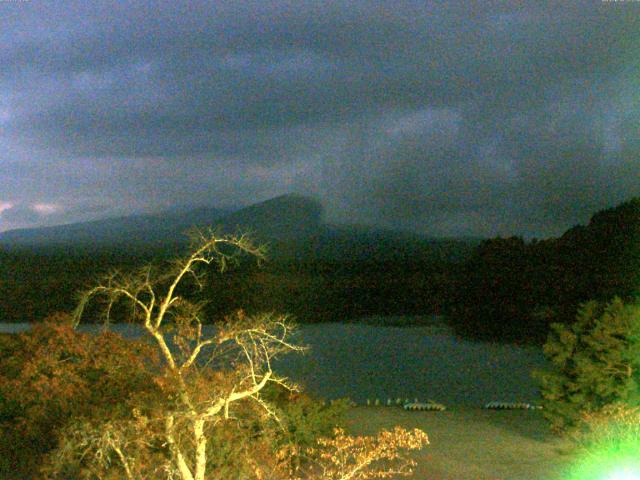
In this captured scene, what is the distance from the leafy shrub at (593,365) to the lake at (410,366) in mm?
6309

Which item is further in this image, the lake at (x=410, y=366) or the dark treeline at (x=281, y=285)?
the dark treeline at (x=281, y=285)

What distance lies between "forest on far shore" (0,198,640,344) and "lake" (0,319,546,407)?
4060mm

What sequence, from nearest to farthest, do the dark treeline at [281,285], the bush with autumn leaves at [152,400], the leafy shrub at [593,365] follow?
the bush with autumn leaves at [152,400], the leafy shrub at [593,365], the dark treeline at [281,285]

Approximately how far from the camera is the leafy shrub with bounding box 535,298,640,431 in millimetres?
14148

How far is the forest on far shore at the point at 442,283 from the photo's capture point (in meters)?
39.8

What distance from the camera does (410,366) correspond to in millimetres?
31359

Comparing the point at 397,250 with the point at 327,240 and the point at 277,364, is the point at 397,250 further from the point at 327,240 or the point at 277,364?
the point at 277,364

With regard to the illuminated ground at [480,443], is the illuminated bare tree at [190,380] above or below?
above

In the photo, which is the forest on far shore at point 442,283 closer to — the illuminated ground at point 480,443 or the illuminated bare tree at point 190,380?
the illuminated ground at point 480,443

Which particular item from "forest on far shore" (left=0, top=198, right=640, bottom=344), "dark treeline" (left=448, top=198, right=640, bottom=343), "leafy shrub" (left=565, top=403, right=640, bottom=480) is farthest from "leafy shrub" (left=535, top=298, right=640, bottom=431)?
"dark treeline" (left=448, top=198, right=640, bottom=343)

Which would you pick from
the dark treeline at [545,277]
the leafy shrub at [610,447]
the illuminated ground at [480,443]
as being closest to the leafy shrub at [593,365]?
the illuminated ground at [480,443]

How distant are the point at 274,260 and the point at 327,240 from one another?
1871 centimetres

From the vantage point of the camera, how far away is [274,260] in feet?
206

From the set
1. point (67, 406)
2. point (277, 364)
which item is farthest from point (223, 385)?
point (277, 364)
